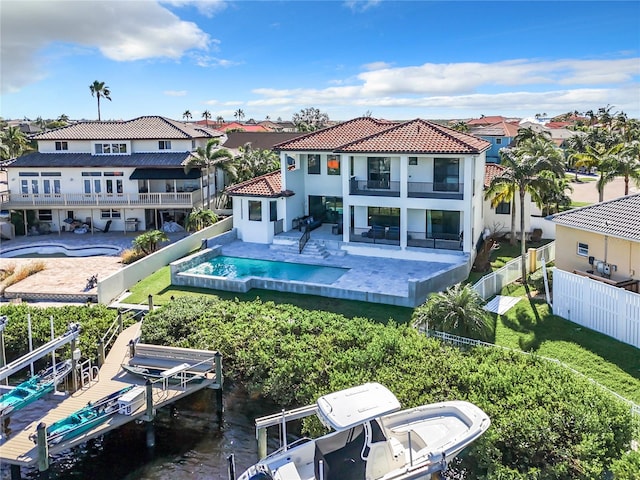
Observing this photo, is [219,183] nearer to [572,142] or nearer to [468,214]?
[468,214]

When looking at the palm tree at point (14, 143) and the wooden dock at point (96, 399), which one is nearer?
the wooden dock at point (96, 399)

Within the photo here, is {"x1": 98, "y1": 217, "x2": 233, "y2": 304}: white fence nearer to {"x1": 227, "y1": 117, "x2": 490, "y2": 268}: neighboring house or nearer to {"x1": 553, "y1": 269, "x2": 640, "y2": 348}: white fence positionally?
{"x1": 227, "y1": 117, "x2": 490, "y2": 268}: neighboring house

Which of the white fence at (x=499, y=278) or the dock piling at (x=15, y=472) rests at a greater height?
Result: the white fence at (x=499, y=278)

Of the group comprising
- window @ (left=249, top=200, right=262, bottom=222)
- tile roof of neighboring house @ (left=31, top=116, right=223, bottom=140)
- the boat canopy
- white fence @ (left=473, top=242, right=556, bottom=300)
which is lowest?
the boat canopy

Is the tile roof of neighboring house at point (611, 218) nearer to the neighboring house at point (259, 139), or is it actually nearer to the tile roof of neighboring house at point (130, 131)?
the tile roof of neighboring house at point (130, 131)

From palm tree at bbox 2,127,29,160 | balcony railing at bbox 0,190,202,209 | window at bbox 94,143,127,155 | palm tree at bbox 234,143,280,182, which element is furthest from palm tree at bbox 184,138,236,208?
palm tree at bbox 2,127,29,160

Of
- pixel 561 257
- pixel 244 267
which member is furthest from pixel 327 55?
pixel 561 257

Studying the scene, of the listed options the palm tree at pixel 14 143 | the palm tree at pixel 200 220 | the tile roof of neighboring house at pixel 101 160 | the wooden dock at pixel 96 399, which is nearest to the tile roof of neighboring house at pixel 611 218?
the wooden dock at pixel 96 399
